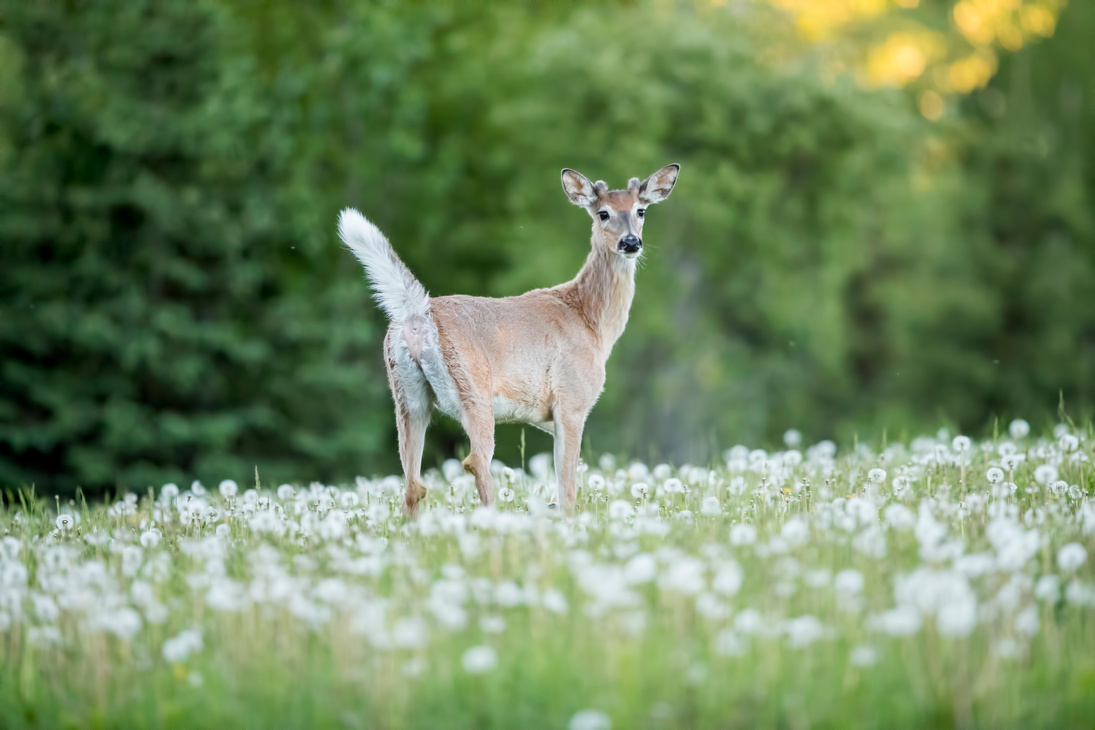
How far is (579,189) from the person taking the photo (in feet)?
25.6

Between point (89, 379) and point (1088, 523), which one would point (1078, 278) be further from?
point (1088, 523)

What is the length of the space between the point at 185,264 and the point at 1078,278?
19492 mm

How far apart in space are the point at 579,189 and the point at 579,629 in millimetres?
4475

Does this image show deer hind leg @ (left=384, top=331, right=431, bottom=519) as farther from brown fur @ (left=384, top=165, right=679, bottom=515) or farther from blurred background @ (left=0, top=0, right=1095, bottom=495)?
blurred background @ (left=0, top=0, right=1095, bottom=495)

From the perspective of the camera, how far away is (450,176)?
2231cm

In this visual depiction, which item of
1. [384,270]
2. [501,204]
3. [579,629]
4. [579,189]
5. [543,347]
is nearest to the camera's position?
[579,629]

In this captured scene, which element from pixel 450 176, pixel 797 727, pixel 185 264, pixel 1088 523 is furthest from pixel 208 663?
pixel 450 176

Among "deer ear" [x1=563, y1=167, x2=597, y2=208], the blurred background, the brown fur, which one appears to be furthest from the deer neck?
the blurred background

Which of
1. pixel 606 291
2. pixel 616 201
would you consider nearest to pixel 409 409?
pixel 606 291

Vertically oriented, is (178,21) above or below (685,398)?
above

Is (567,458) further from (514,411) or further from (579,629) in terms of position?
(579,629)

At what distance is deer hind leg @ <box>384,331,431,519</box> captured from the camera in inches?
248

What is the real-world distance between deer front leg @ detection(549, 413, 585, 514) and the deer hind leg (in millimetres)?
782

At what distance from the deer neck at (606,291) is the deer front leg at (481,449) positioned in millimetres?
1403
